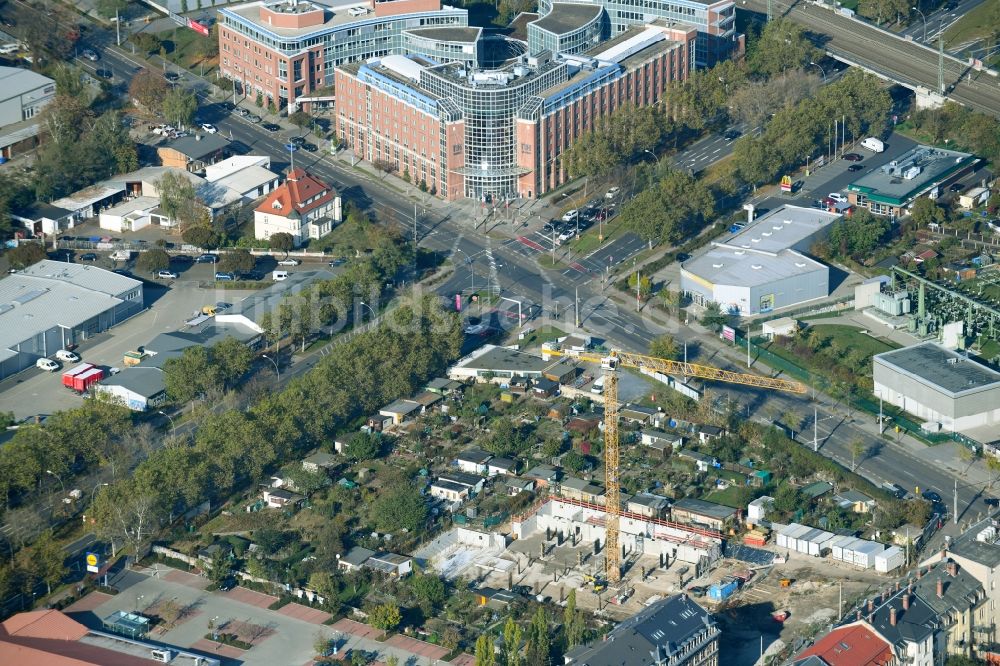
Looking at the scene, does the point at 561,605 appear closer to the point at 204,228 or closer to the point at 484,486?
the point at 484,486

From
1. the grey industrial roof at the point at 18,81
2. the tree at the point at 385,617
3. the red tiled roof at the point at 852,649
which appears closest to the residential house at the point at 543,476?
the tree at the point at 385,617

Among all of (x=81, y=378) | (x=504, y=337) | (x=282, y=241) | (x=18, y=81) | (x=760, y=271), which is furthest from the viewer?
(x=18, y=81)

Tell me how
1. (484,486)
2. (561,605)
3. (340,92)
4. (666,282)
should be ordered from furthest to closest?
(340,92)
(666,282)
(484,486)
(561,605)

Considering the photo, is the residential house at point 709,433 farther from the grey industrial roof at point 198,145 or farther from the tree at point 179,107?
the tree at point 179,107

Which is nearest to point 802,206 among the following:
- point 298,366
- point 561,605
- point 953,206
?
point 953,206

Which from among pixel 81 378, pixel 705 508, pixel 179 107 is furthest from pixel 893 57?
pixel 81 378

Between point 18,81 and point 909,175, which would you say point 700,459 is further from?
point 18,81
